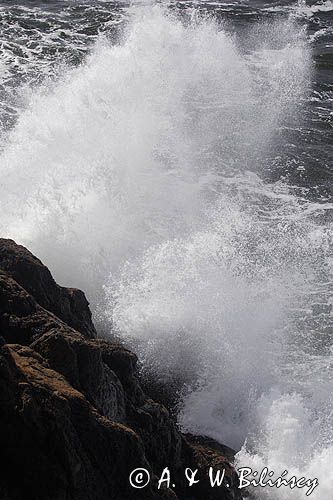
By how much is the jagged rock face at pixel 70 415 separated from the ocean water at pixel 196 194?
2355 mm

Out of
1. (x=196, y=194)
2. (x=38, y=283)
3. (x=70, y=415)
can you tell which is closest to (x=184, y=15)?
(x=196, y=194)

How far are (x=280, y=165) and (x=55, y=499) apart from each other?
18.0m

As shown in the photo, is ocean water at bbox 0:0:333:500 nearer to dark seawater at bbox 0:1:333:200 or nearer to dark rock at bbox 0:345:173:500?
dark seawater at bbox 0:1:333:200

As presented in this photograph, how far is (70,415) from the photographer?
8055 mm

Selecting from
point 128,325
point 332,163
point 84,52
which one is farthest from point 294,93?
point 128,325

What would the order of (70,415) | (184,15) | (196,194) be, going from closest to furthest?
1. (70,415)
2. (196,194)
3. (184,15)

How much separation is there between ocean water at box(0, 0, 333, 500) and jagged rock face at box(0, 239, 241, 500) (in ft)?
7.73

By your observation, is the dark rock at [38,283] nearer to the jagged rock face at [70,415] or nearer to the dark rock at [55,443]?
the jagged rock face at [70,415]

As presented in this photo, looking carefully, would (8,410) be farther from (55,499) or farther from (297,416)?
(297,416)

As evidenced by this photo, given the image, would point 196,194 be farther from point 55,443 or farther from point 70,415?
point 55,443

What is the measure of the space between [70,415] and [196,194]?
1396 cm

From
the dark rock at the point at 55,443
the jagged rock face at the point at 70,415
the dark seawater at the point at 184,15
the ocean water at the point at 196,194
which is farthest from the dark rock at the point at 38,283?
the dark seawater at the point at 184,15

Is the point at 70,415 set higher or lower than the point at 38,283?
lower

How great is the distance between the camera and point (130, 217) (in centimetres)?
1975
